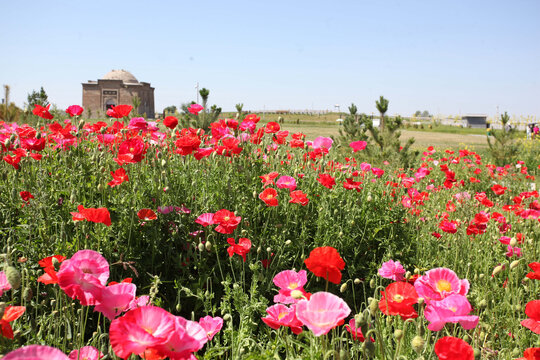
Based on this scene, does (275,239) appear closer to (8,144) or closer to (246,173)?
(246,173)

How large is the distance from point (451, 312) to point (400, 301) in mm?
213

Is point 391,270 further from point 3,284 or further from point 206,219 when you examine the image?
point 3,284

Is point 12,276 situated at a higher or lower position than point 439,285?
higher

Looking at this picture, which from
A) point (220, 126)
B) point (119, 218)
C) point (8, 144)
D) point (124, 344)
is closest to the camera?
point (124, 344)

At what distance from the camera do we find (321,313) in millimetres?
1142

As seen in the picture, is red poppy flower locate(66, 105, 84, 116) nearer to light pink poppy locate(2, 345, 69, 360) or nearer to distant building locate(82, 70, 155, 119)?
light pink poppy locate(2, 345, 69, 360)

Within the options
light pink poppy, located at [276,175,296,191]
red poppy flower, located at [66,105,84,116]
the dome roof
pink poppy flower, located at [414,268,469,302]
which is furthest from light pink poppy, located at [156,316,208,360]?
the dome roof

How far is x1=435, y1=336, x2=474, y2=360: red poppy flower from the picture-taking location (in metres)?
1.08

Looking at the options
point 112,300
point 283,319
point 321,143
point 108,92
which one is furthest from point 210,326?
point 108,92

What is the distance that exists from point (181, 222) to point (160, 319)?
5.80 feet

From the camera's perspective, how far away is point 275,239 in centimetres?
274

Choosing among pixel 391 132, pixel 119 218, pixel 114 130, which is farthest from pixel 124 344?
pixel 391 132

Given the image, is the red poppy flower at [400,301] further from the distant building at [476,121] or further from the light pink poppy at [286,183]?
the distant building at [476,121]

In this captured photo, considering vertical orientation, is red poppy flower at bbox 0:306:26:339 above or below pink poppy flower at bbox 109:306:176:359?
below
